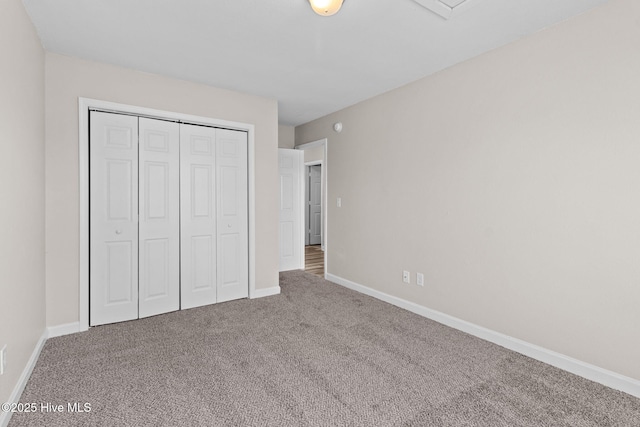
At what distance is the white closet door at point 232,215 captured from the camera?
368 cm

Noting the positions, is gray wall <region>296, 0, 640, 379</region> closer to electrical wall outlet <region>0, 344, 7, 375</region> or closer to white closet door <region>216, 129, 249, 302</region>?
white closet door <region>216, 129, 249, 302</region>

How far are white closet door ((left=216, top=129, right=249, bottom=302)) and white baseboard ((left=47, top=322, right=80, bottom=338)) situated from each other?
1.31 metres

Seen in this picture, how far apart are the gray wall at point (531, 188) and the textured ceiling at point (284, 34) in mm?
234

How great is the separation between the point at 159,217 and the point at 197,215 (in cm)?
38

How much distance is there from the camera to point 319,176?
789 centimetres

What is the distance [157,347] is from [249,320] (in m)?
0.85

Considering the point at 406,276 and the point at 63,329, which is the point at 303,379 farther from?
the point at 63,329

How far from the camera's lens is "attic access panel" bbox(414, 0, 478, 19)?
2.05 meters

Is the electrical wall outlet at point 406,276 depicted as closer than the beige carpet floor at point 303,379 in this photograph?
No

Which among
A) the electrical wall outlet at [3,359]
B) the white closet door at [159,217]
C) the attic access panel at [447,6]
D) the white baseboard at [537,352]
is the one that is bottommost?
the white baseboard at [537,352]

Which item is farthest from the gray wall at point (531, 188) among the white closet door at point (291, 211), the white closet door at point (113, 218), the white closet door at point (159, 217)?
the white closet door at point (113, 218)

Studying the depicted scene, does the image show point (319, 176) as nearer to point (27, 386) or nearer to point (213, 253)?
point (213, 253)

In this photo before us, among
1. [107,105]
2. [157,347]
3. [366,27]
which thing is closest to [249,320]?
[157,347]

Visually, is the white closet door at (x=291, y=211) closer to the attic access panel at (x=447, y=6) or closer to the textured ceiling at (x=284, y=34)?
the textured ceiling at (x=284, y=34)
